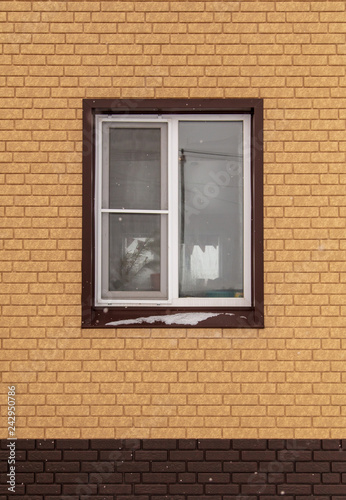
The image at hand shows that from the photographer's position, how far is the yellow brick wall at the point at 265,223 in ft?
13.0

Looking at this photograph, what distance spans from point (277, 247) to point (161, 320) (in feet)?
3.18

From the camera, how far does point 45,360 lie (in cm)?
397

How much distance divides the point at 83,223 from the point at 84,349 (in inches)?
34.9

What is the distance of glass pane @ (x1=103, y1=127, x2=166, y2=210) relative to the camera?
4184 mm

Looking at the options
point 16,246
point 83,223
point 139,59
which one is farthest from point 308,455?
point 139,59

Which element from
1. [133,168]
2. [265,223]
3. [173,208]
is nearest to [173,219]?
[173,208]

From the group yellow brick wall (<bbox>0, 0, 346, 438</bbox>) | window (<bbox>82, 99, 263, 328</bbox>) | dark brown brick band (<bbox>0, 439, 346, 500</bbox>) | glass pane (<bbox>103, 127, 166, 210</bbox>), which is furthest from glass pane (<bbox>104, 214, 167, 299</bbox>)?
dark brown brick band (<bbox>0, 439, 346, 500</bbox>)

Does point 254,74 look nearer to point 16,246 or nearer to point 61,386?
point 16,246

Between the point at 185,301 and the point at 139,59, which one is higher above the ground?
the point at 139,59

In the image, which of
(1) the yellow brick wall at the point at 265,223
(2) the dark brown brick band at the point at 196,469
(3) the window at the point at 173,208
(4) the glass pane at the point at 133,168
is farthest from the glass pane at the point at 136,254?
(2) the dark brown brick band at the point at 196,469

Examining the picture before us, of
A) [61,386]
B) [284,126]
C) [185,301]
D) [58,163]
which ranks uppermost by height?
[284,126]

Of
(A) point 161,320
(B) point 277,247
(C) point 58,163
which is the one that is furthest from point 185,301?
(C) point 58,163

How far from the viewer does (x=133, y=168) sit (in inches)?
165

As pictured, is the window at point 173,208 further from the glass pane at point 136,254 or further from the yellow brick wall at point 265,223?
the yellow brick wall at point 265,223
